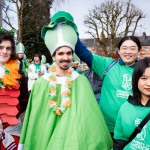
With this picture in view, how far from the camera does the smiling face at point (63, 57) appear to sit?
2727 millimetres

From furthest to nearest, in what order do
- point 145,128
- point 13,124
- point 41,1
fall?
point 41,1 < point 13,124 < point 145,128

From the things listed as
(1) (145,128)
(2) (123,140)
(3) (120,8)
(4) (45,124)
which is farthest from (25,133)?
(3) (120,8)

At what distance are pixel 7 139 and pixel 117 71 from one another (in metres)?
1.46

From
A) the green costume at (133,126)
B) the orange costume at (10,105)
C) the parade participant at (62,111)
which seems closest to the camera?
the green costume at (133,126)

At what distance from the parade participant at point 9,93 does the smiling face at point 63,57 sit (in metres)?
0.57

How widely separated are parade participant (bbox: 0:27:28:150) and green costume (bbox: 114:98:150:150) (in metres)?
1.15

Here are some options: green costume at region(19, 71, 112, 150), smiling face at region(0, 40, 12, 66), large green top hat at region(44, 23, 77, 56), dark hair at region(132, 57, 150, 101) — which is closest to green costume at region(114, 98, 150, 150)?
dark hair at region(132, 57, 150, 101)

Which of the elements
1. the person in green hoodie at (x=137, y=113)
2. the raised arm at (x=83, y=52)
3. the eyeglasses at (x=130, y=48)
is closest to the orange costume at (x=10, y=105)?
the raised arm at (x=83, y=52)

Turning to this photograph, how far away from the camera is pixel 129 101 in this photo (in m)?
2.49

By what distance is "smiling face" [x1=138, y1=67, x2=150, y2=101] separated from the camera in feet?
7.88

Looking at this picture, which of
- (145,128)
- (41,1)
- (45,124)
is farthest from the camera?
(41,1)

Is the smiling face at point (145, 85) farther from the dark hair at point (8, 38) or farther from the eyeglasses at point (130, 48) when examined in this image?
the dark hair at point (8, 38)

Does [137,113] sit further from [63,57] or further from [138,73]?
[63,57]

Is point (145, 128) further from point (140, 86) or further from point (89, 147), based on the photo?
point (89, 147)
